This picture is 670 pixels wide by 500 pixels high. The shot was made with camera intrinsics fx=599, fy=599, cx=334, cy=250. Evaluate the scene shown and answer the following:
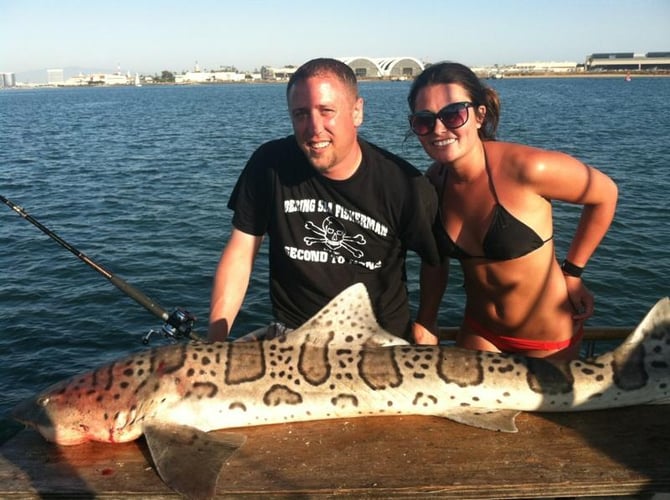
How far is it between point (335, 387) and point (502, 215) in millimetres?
1776

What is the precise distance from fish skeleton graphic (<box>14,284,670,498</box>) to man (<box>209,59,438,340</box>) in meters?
0.44

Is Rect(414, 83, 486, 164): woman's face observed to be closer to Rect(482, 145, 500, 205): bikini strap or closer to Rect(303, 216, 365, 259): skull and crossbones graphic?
Rect(482, 145, 500, 205): bikini strap

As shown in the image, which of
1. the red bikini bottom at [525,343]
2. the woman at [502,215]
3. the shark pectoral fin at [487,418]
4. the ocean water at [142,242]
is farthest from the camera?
the ocean water at [142,242]

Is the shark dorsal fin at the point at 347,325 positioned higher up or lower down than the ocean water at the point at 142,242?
higher up

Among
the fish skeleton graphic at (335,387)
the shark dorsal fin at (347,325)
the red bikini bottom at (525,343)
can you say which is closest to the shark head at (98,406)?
the fish skeleton graphic at (335,387)

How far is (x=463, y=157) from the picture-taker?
178 inches

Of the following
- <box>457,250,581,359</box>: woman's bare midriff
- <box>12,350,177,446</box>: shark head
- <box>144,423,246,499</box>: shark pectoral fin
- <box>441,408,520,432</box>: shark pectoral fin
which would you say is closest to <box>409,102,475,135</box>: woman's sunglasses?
<box>457,250,581,359</box>: woman's bare midriff

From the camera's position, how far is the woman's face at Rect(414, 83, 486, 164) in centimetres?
441

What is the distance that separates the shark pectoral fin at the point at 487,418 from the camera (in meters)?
3.99

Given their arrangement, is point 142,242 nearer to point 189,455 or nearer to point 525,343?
point 525,343

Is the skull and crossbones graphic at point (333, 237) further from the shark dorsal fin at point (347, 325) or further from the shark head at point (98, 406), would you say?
the shark head at point (98, 406)

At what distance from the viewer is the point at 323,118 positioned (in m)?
4.23

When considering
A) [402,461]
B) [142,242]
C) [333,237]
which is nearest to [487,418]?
[402,461]

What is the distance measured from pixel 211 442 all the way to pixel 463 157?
2.71 m
